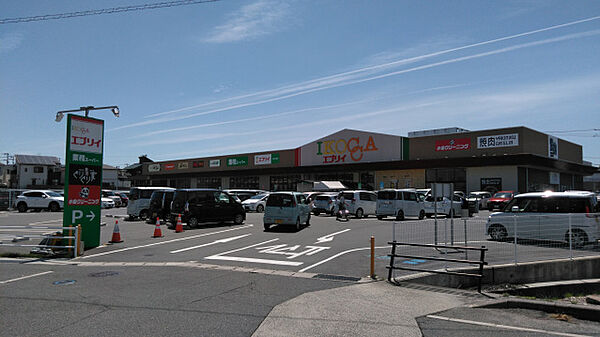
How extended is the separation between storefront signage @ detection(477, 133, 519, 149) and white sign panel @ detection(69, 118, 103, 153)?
3277cm

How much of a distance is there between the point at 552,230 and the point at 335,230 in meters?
9.48

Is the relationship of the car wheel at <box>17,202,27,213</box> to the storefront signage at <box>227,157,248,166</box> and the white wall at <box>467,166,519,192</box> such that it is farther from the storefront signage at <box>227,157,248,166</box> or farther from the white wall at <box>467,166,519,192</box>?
the white wall at <box>467,166,519,192</box>

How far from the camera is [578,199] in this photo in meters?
13.1

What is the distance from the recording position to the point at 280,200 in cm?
1878

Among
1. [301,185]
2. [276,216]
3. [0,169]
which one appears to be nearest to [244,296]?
[276,216]

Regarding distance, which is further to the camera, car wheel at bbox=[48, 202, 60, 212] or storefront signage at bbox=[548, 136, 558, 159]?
storefront signage at bbox=[548, 136, 558, 159]

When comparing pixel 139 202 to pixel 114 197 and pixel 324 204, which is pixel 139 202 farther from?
pixel 114 197

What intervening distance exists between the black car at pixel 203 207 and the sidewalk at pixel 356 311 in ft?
43.3

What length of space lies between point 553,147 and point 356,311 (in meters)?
43.0

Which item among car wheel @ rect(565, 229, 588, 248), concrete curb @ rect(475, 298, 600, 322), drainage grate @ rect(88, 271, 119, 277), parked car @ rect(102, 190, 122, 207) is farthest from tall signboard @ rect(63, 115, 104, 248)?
parked car @ rect(102, 190, 122, 207)

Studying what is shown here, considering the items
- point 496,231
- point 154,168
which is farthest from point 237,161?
point 496,231

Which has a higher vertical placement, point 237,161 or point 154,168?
point 237,161

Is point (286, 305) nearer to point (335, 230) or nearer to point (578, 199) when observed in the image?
point (578, 199)

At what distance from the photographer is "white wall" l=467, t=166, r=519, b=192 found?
3575 centimetres
